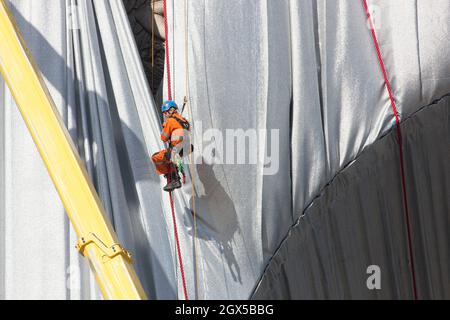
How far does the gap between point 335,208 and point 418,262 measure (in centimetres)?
43

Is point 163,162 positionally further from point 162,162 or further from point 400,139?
point 400,139

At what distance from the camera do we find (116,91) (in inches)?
186

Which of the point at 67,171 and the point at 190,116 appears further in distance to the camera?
the point at 190,116

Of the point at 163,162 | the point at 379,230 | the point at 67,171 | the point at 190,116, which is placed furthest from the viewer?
the point at 379,230

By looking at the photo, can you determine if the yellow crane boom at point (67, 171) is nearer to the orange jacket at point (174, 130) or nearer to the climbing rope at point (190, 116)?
the orange jacket at point (174, 130)

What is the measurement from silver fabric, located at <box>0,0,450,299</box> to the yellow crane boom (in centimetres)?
37

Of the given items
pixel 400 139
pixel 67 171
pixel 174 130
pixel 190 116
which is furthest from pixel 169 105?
pixel 400 139

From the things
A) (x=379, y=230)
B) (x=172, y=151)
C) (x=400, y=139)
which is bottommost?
(x=379, y=230)

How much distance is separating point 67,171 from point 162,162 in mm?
442

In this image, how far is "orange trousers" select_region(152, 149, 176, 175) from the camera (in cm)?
434

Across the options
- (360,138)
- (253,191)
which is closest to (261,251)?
(253,191)

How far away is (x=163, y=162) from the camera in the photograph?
4344mm

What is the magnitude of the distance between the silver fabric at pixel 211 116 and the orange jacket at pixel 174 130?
0.81ft
